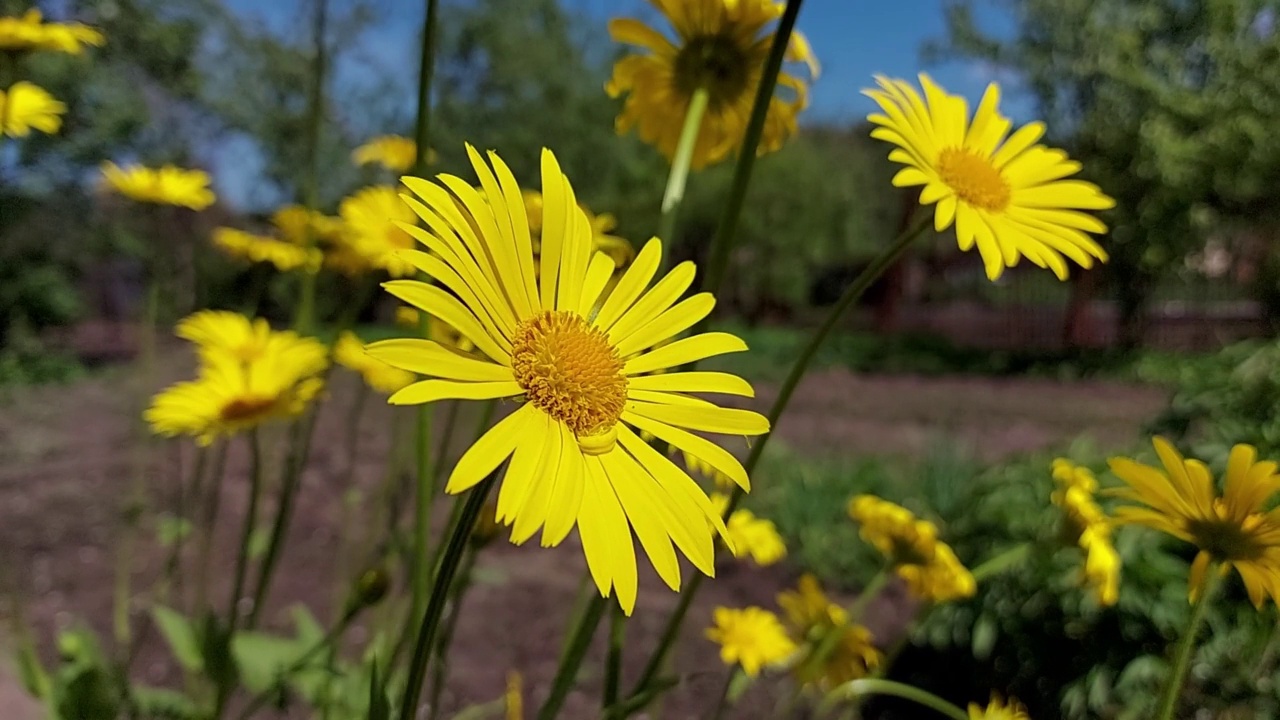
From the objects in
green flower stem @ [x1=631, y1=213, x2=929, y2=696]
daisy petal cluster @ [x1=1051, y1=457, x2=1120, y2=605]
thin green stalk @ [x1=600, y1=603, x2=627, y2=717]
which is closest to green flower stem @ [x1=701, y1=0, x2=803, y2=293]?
green flower stem @ [x1=631, y1=213, x2=929, y2=696]

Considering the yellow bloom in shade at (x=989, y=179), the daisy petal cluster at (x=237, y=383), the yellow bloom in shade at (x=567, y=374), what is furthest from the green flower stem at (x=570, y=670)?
the daisy petal cluster at (x=237, y=383)

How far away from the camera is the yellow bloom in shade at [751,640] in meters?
1.25

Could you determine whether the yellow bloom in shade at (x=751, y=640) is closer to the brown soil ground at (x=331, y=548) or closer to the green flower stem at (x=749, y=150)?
the brown soil ground at (x=331, y=548)

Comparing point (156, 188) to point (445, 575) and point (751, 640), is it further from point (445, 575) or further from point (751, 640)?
→ point (445, 575)

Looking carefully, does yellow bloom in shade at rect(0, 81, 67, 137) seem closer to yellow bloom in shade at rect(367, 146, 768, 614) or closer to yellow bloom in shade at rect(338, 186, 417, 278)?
yellow bloom in shade at rect(338, 186, 417, 278)

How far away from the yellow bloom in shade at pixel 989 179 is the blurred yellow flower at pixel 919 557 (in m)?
0.46

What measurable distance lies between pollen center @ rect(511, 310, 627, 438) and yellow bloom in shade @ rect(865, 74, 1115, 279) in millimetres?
182

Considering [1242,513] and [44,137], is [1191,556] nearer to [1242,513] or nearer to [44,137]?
[1242,513]

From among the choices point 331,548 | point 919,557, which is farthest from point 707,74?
point 331,548

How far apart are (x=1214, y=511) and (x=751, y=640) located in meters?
0.81

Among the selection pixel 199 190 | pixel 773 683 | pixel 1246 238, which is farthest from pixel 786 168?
pixel 199 190

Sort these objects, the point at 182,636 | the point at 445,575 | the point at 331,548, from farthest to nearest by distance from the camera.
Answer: the point at 331,548, the point at 182,636, the point at 445,575

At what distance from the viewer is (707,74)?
677mm

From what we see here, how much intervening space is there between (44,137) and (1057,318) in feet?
29.2
